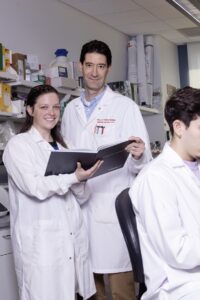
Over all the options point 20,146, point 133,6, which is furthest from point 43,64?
point 20,146

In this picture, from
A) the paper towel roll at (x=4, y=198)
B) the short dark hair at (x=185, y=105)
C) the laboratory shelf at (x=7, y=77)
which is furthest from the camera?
the laboratory shelf at (x=7, y=77)

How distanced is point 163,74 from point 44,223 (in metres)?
3.76

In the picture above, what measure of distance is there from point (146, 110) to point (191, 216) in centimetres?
335

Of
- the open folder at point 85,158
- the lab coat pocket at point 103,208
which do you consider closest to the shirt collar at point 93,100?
the open folder at point 85,158

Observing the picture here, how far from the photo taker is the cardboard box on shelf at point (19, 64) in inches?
115

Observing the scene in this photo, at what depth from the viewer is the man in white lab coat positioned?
212cm

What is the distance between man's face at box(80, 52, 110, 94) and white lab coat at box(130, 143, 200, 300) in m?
0.84

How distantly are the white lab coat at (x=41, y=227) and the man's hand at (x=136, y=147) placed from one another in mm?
308

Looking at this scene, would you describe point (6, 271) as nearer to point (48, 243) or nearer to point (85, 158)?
point (48, 243)

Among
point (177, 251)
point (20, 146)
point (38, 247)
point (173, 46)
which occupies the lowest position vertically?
point (38, 247)

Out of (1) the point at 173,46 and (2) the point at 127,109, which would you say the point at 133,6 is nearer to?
(1) the point at 173,46

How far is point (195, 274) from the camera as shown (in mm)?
1359

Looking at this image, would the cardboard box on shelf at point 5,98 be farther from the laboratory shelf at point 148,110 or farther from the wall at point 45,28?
the laboratory shelf at point 148,110

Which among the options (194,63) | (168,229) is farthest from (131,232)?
(194,63)
